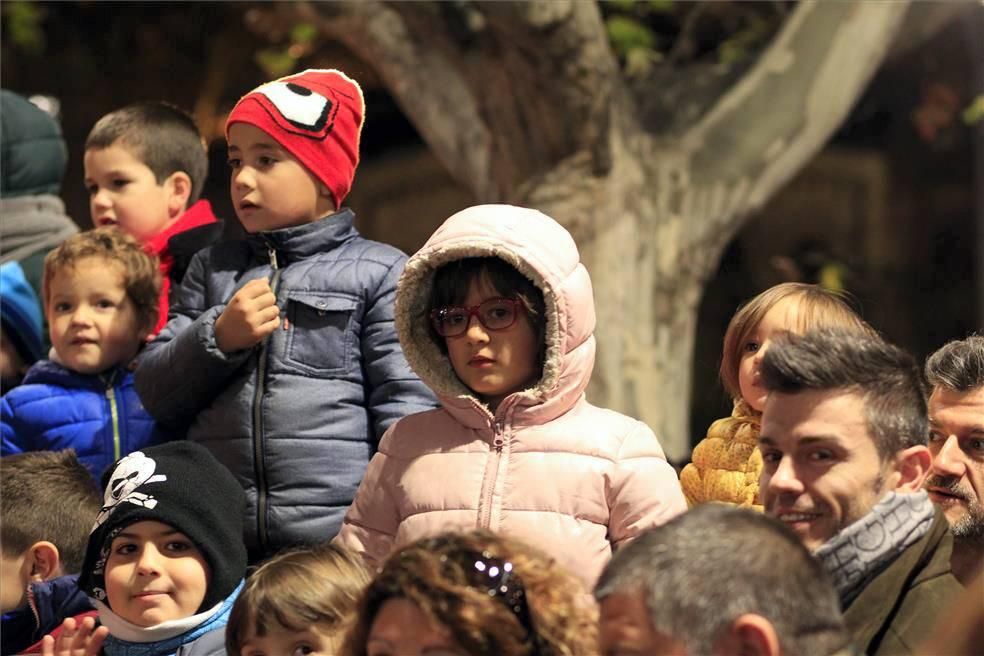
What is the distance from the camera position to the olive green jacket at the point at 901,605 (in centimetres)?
319

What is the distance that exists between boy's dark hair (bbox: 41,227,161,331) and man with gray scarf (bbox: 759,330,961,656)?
2.18 meters

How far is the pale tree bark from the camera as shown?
23.6 ft

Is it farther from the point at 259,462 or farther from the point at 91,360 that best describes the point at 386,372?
the point at 91,360

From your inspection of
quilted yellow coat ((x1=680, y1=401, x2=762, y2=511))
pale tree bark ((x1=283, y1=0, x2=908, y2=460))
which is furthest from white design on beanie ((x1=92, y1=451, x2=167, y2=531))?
pale tree bark ((x1=283, y1=0, x2=908, y2=460))

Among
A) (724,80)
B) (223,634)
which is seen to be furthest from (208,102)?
(223,634)

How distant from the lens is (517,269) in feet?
13.3

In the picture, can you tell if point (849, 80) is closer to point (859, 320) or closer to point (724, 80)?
point (724, 80)

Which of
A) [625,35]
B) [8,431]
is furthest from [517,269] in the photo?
[625,35]

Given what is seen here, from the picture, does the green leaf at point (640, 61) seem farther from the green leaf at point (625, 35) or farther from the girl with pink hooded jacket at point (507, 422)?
the girl with pink hooded jacket at point (507, 422)

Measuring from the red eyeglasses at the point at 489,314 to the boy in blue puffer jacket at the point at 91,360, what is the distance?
3.96 feet

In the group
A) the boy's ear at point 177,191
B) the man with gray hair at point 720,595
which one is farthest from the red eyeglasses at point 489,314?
the boy's ear at point 177,191

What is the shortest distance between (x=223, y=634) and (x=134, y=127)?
6.30 feet

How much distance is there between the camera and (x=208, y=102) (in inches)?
443

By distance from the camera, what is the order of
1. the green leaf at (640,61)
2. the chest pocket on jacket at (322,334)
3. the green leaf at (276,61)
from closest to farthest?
the chest pocket on jacket at (322,334), the green leaf at (640,61), the green leaf at (276,61)
